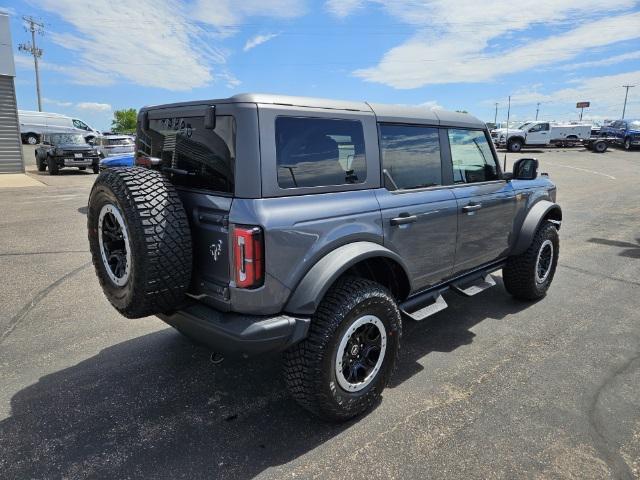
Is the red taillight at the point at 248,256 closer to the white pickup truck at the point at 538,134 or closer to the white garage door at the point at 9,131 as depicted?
the white garage door at the point at 9,131

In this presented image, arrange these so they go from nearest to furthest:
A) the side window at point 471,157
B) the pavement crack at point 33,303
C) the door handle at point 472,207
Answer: the door handle at point 472,207 < the side window at point 471,157 < the pavement crack at point 33,303

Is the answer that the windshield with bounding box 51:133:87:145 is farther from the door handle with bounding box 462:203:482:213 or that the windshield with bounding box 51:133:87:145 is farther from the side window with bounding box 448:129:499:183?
the door handle with bounding box 462:203:482:213

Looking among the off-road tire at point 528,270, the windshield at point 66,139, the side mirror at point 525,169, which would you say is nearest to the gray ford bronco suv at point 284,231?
the side mirror at point 525,169

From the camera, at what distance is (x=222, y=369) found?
11.1 feet

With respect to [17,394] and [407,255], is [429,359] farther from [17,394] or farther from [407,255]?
[17,394]

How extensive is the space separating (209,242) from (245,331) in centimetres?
56

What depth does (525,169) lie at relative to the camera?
14.4 feet

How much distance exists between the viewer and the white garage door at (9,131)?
18203 millimetres

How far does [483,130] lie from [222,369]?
3.15 m

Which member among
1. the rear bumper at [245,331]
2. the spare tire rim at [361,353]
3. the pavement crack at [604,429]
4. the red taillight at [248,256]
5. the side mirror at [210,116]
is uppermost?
the side mirror at [210,116]

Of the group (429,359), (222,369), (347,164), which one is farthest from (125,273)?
(429,359)

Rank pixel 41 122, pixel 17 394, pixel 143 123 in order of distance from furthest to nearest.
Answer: pixel 41 122, pixel 143 123, pixel 17 394

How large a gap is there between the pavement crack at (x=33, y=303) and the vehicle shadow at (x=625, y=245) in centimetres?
778

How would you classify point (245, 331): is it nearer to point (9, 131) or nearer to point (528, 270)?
point (528, 270)
